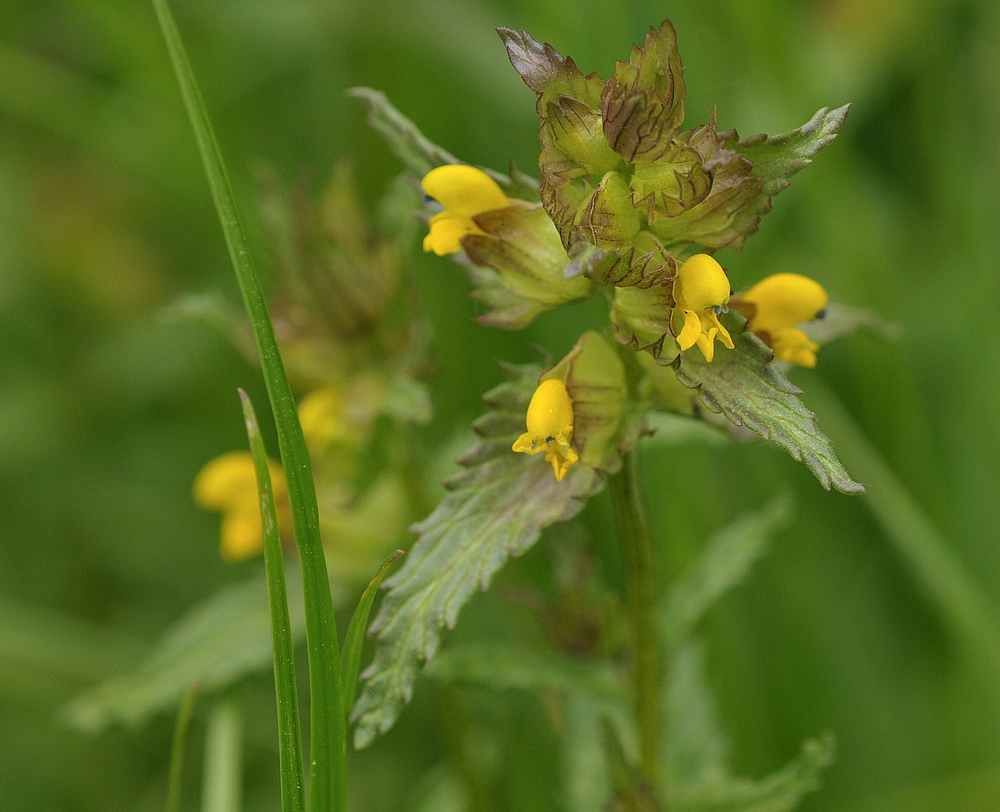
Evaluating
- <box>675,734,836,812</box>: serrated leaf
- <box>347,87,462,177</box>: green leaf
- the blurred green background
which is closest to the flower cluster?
<box>347,87,462,177</box>: green leaf

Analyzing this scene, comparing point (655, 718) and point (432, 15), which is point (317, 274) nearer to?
point (655, 718)

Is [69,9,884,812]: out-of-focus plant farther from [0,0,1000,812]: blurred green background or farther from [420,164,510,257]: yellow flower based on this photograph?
[0,0,1000,812]: blurred green background

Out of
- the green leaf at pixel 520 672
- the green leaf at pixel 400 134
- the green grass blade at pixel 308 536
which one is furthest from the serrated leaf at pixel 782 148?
the green leaf at pixel 520 672

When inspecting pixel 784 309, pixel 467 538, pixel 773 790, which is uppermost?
pixel 784 309

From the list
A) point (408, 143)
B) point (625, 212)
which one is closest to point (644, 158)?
point (625, 212)

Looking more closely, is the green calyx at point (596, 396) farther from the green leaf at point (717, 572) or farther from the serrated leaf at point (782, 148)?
the green leaf at point (717, 572)

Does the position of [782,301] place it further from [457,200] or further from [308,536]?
[308,536]

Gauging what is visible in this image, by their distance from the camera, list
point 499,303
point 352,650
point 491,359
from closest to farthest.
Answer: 1. point 352,650
2. point 499,303
3. point 491,359

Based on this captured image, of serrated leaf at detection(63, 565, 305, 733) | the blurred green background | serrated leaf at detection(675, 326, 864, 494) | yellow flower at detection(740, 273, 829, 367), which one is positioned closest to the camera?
serrated leaf at detection(675, 326, 864, 494)
